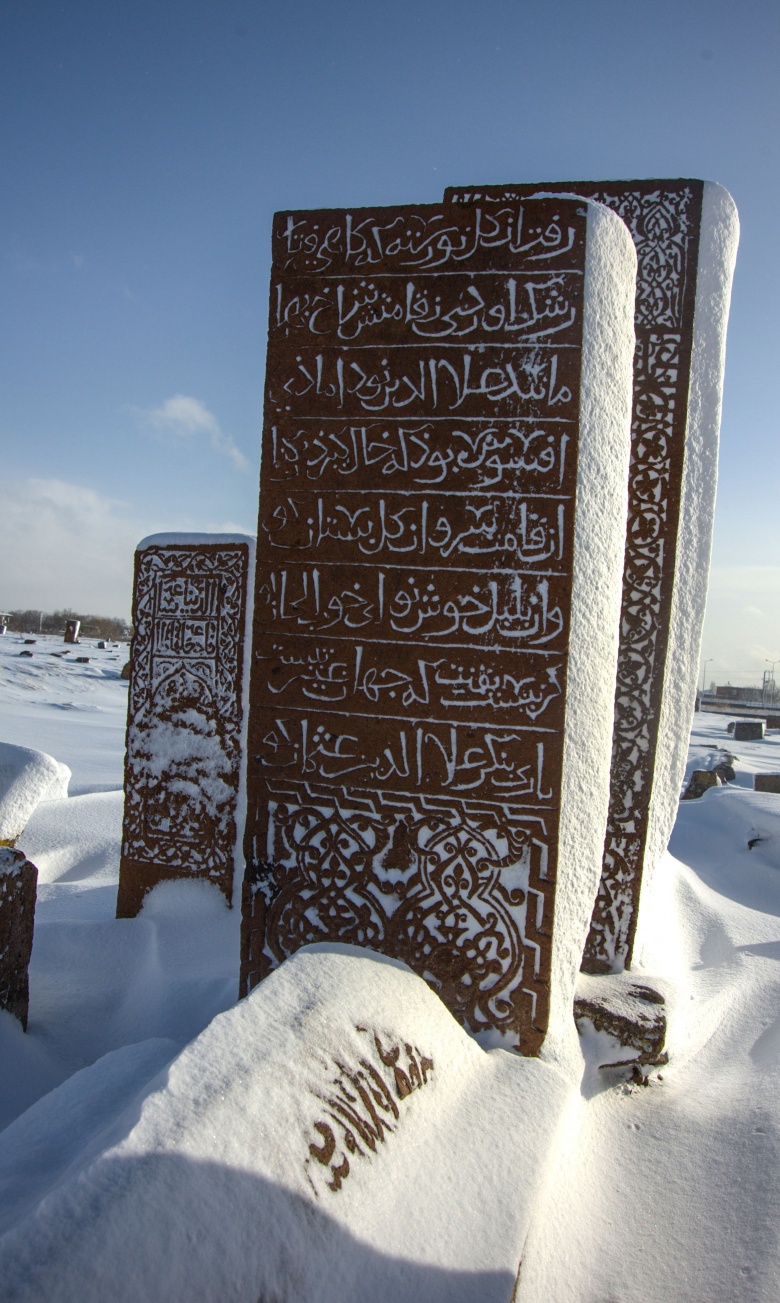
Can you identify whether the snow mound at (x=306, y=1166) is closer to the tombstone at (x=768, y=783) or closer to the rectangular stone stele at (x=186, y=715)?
the rectangular stone stele at (x=186, y=715)

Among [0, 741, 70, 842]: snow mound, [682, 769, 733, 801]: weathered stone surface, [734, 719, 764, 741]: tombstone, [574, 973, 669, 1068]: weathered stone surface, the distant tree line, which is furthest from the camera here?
the distant tree line

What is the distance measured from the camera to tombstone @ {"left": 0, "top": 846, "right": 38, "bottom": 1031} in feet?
6.97

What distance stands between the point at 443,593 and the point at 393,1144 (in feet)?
3.34

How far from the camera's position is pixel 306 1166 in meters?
1.09

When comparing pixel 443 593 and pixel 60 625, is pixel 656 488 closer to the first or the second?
pixel 443 593

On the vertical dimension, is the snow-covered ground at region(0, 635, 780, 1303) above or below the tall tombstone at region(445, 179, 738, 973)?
below

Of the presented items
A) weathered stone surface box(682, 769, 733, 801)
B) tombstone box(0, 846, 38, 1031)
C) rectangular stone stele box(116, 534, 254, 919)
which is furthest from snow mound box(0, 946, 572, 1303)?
weathered stone surface box(682, 769, 733, 801)

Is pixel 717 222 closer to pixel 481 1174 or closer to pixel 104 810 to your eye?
pixel 481 1174

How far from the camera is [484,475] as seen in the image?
174 cm

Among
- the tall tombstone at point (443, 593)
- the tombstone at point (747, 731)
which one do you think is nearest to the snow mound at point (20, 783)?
the tall tombstone at point (443, 593)

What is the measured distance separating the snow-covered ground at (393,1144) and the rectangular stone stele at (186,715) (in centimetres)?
30

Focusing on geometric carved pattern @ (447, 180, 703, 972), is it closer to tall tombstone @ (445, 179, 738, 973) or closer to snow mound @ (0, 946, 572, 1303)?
tall tombstone @ (445, 179, 738, 973)

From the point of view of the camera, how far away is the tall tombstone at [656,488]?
264cm

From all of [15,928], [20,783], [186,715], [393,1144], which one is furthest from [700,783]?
[393,1144]
